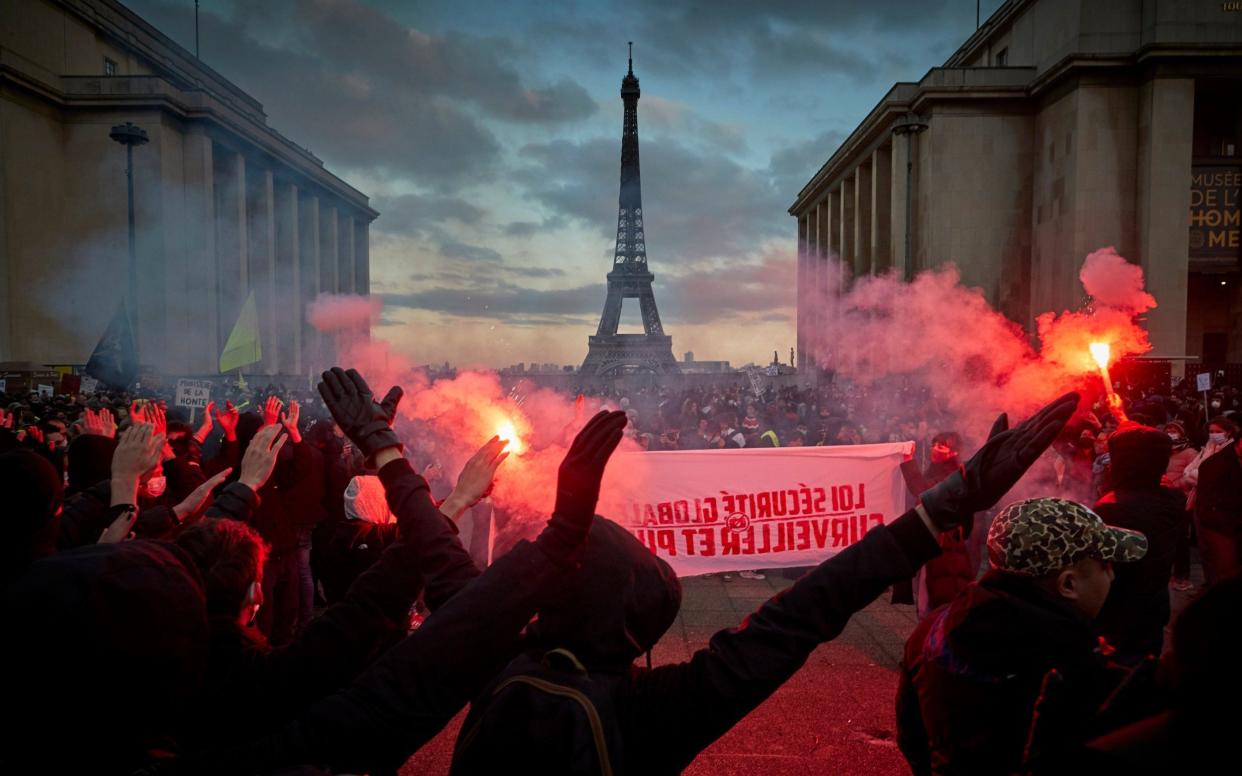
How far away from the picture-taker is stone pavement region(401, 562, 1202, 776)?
4.20 m

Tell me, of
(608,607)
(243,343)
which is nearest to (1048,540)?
(608,607)

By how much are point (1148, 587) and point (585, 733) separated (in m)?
3.09

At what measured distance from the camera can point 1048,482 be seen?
8250mm

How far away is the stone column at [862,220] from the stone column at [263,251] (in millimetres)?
32279

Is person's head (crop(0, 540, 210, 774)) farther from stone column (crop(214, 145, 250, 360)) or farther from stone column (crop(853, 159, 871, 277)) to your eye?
stone column (crop(853, 159, 871, 277))

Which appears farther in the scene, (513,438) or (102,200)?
(102,200)

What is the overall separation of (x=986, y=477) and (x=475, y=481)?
61.6 inches

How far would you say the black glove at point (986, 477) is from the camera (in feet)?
5.12

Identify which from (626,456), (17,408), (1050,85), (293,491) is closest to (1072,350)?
(626,456)

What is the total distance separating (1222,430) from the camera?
6.71 m

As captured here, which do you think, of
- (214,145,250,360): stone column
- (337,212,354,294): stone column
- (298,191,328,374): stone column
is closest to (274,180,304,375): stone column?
(298,191,328,374): stone column

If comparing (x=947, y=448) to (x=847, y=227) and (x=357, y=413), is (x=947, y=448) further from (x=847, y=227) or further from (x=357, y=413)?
(x=847, y=227)

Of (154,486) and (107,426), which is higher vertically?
(107,426)

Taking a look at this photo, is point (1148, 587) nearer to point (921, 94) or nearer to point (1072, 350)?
point (1072, 350)
